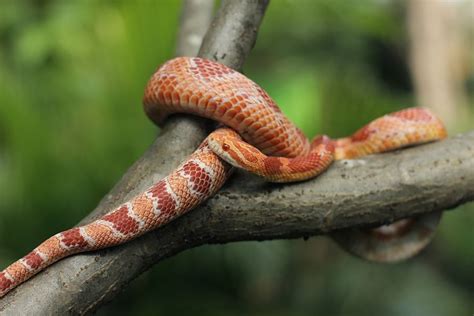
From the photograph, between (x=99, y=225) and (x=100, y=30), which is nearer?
(x=99, y=225)

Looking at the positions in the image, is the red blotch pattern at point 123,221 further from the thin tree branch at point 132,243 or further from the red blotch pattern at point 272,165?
the red blotch pattern at point 272,165

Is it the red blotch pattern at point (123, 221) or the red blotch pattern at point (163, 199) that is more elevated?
the red blotch pattern at point (163, 199)

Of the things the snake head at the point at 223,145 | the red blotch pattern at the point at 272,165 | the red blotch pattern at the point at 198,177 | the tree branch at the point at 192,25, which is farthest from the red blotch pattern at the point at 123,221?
the tree branch at the point at 192,25

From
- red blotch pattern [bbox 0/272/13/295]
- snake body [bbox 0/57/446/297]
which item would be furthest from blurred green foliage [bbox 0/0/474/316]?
red blotch pattern [bbox 0/272/13/295]

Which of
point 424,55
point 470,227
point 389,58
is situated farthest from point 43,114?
point 389,58

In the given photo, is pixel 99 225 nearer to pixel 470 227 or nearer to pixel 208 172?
pixel 208 172

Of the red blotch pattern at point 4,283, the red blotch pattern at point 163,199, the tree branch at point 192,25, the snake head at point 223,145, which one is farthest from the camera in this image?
the tree branch at point 192,25

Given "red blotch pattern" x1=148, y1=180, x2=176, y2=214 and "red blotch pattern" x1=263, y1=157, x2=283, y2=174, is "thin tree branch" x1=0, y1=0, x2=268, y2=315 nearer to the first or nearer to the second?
"red blotch pattern" x1=148, y1=180, x2=176, y2=214
